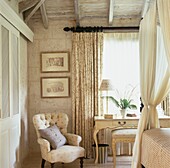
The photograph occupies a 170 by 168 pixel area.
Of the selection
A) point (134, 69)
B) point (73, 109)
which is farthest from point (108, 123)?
point (134, 69)

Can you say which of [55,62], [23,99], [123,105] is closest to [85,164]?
[123,105]

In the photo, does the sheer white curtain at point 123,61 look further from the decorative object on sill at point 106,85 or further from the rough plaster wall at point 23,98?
the rough plaster wall at point 23,98

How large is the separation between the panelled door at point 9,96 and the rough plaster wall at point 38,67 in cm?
107

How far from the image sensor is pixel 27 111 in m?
5.86

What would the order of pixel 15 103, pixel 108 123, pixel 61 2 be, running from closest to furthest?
pixel 15 103, pixel 108 123, pixel 61 2

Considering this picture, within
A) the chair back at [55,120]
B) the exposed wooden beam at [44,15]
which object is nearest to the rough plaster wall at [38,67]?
the exposed wooden beam at [44,15]

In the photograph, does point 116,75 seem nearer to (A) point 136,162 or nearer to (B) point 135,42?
(B) point 135,42

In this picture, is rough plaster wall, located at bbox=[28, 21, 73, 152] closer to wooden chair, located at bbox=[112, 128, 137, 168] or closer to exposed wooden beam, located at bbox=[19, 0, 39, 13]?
exposed wooden beam, located at bbox=[19, 0, 39, 13]

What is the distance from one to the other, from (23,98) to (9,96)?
114 centimetres

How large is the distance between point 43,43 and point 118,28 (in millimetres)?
1520

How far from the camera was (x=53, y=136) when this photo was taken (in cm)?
472

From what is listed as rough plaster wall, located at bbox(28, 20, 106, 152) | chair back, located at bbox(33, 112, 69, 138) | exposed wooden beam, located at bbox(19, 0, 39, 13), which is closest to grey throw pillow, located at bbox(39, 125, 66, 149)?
chair back, located at bbox(33, 112, 69, 138)

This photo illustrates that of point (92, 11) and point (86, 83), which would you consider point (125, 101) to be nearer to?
point (86, 83)

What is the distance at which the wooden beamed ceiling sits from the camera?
217 inches
